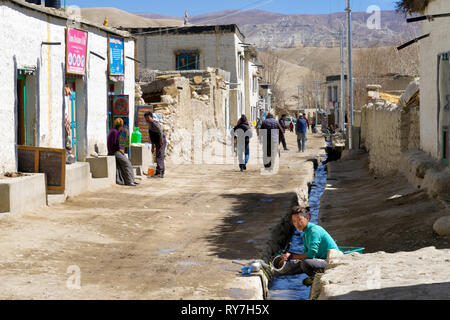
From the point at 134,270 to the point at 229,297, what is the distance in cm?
139

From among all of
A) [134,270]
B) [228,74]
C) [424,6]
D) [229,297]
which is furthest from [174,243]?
[228,74]

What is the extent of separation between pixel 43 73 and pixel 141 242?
4745mm

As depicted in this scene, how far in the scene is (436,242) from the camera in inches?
322

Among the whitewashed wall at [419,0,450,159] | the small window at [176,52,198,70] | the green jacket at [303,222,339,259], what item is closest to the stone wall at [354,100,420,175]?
the whitewashed wall at [419,0,450,159]

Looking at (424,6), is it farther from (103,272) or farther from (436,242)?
(103,272)

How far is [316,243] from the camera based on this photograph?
24.5 ft

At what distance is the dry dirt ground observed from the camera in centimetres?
633

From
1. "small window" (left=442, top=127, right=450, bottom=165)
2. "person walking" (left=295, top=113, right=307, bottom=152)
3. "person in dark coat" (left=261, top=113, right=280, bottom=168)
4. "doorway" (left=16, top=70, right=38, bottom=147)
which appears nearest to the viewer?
"small window" (left=442, top=127, right=450, bottom=165)

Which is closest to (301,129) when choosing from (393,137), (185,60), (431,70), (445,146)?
(393,137)

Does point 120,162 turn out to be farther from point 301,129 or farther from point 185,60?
point 185,60

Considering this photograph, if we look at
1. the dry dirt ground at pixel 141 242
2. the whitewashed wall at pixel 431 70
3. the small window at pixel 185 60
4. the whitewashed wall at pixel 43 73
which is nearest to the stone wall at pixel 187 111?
the whitewashed wall at pixel 43 73

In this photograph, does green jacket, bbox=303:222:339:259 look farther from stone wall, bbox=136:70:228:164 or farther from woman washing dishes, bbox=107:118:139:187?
stone wall, bbox=136:70:228:164

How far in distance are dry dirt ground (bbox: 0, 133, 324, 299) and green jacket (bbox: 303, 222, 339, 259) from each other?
0.74 meters

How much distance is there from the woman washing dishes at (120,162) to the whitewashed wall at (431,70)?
19.5ft
